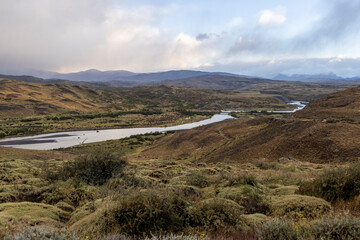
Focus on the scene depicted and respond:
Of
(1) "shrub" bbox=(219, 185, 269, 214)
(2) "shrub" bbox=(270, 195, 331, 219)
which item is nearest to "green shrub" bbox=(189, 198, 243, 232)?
(1) "shrub" bbox=(219, 185, 269, 214)

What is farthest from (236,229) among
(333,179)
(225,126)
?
(225,126)

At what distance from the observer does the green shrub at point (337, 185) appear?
7535 millimetres

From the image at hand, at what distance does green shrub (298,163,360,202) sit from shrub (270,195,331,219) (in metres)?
1.02

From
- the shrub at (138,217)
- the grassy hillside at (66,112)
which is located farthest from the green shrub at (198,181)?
the grassy hillside at (66,112)

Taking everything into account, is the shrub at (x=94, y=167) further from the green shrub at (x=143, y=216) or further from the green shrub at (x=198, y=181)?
the green shrub at (x=143, y=216)

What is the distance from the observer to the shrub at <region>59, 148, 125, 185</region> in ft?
39.2

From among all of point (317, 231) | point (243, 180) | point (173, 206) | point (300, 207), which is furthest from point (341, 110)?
point (173, 206)

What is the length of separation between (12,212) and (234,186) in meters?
8.79

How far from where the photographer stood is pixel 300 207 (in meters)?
6.96

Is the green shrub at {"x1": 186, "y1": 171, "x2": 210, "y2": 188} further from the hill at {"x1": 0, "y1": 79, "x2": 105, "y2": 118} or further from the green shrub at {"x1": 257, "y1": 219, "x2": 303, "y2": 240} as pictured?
the hill at {"x1": 0, "y1": 79, "x2": 105, "y2": 118}

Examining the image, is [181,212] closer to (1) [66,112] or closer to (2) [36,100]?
(1) [66,112]

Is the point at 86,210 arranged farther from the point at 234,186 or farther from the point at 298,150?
the point at 298,150

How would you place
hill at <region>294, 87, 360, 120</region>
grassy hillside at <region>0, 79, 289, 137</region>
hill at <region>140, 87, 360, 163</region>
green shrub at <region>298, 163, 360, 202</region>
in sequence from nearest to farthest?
green shrub at <region>298, 163, 360, 202</region> → hill at <region>140, 87, 360, 163</region> → hill at <region>294, 87, 360, 120</region> → grassy hillside at <region>0, 79, 289, 137</region>

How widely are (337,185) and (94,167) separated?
39.7 ft
